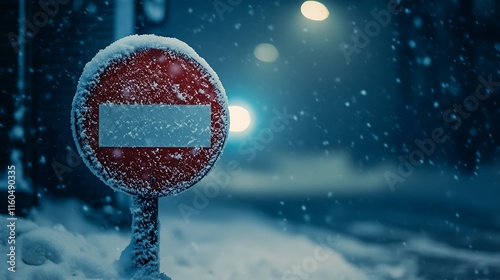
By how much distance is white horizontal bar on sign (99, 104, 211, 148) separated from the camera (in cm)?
155

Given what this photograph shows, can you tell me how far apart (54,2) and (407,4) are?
722 cm

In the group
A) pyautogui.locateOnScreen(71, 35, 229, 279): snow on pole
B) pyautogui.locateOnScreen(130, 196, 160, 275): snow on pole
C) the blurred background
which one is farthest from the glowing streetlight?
pyautogui.locateOnScreen(130, 196, 160, 275): snow on pole

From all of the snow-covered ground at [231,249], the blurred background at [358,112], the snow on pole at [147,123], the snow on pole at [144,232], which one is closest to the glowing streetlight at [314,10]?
the blurred background at [358,112]

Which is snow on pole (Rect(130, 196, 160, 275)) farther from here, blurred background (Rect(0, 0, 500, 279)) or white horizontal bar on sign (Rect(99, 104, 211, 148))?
blurred background (Rect(0, 0, 500, 279))

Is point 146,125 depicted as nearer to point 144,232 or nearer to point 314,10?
point 144,232

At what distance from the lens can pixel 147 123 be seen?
155cm

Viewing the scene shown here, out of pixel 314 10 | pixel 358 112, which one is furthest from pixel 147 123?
pixel 358 112

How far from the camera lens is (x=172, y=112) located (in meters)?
1.57

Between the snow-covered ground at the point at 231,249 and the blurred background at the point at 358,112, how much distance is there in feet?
1.00

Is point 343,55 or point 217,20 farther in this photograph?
point 343,55

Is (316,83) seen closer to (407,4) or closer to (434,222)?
(407,4)

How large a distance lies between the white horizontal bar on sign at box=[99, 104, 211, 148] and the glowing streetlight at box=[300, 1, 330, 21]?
24.9 feet

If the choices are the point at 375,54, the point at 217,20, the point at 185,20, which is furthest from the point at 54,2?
the point at 375,54

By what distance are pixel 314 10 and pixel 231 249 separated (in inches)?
212
